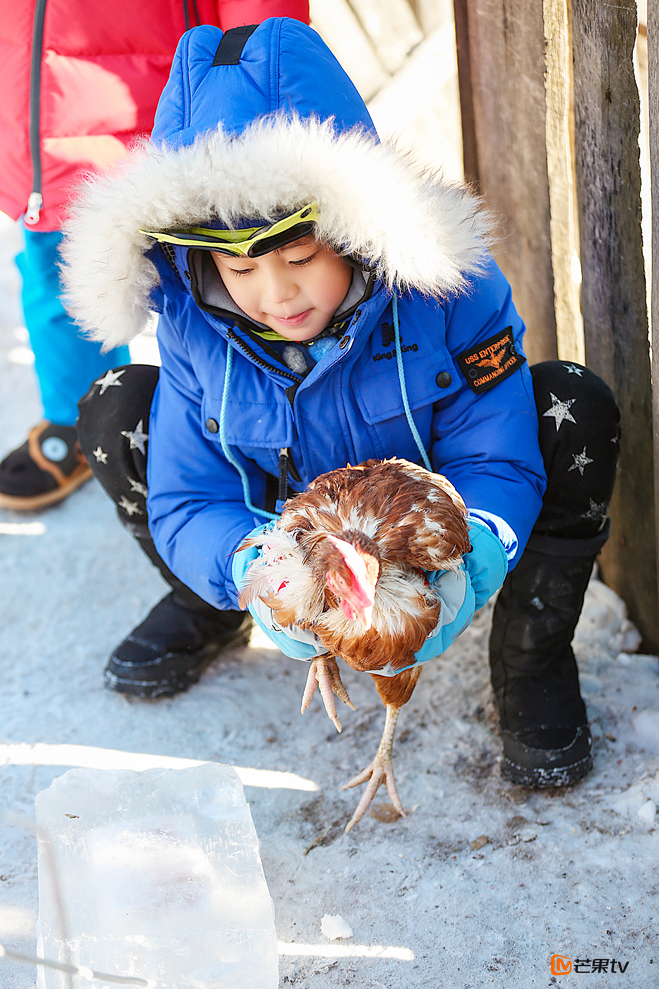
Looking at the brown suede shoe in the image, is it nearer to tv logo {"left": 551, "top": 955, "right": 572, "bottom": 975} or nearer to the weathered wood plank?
the weathered wood plank

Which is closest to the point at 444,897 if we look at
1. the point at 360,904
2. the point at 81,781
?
the point at 360,904

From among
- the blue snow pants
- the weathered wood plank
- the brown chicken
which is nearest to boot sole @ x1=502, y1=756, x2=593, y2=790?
the brown chicken

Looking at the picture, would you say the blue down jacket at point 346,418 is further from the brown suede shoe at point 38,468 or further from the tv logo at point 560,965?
the brown suede shoe at point 38,468

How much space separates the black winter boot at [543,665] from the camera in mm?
1581

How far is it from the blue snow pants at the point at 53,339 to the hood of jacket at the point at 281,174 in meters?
1.01

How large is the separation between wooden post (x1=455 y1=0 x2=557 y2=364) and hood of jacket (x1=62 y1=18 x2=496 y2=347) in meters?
0.52

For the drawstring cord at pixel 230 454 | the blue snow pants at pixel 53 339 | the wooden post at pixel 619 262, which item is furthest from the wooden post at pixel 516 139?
the blue snow pants at pixel 53 339

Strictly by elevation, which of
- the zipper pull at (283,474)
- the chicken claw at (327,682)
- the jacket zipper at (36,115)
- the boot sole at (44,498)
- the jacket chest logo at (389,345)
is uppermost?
the jacket zipper at (36,115)

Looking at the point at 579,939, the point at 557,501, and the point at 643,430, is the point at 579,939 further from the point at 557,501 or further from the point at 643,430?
the point at 643,430

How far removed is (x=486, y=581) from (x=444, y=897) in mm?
568

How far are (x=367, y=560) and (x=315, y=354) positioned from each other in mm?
605

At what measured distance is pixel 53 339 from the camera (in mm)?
2463

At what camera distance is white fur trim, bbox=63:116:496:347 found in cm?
129

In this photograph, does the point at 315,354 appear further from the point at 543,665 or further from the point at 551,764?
the point at 551,764
